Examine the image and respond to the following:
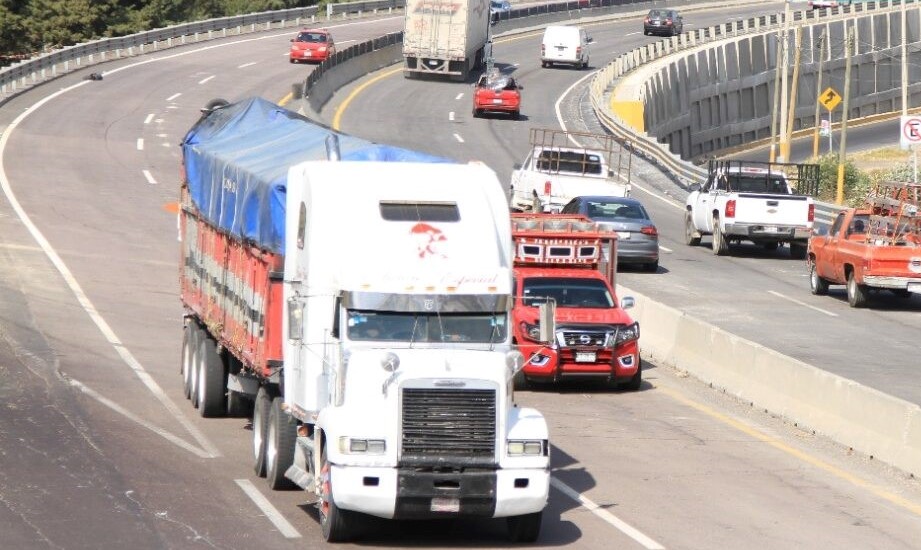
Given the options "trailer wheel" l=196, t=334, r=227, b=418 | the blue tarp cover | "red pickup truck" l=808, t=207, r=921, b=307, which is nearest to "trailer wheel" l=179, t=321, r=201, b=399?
"trailer wheel" l=196, t=334, r=227, b=418

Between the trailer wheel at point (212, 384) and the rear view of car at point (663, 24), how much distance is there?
290ft

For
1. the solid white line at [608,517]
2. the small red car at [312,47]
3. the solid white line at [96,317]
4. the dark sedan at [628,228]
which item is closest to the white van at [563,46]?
the small red car at [312,47]

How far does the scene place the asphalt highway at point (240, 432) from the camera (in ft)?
48.0

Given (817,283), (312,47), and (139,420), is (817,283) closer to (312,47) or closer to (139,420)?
(139,420)

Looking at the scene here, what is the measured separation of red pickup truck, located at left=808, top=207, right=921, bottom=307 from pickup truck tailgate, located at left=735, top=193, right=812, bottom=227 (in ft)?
14.4

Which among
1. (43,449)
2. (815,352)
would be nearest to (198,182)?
(43,449)

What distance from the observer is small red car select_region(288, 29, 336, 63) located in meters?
82.1

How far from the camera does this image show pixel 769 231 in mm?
39156

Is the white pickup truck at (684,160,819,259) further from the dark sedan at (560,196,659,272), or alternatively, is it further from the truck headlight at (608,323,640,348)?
the truck headlight at (608,323,640,348)

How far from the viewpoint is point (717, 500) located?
16312 millimetres

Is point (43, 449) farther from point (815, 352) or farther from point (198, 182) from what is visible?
point (815, 352)

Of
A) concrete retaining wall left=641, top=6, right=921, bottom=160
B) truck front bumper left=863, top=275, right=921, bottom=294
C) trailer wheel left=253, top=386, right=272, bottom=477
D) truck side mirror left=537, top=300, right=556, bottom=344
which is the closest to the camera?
truck side mirror left=537, top=300, right=556, bottom=344

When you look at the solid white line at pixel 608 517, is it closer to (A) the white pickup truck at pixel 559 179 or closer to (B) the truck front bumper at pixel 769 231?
(B) the truck front bumper at pixel 769 231

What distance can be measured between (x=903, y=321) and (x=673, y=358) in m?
7.63
